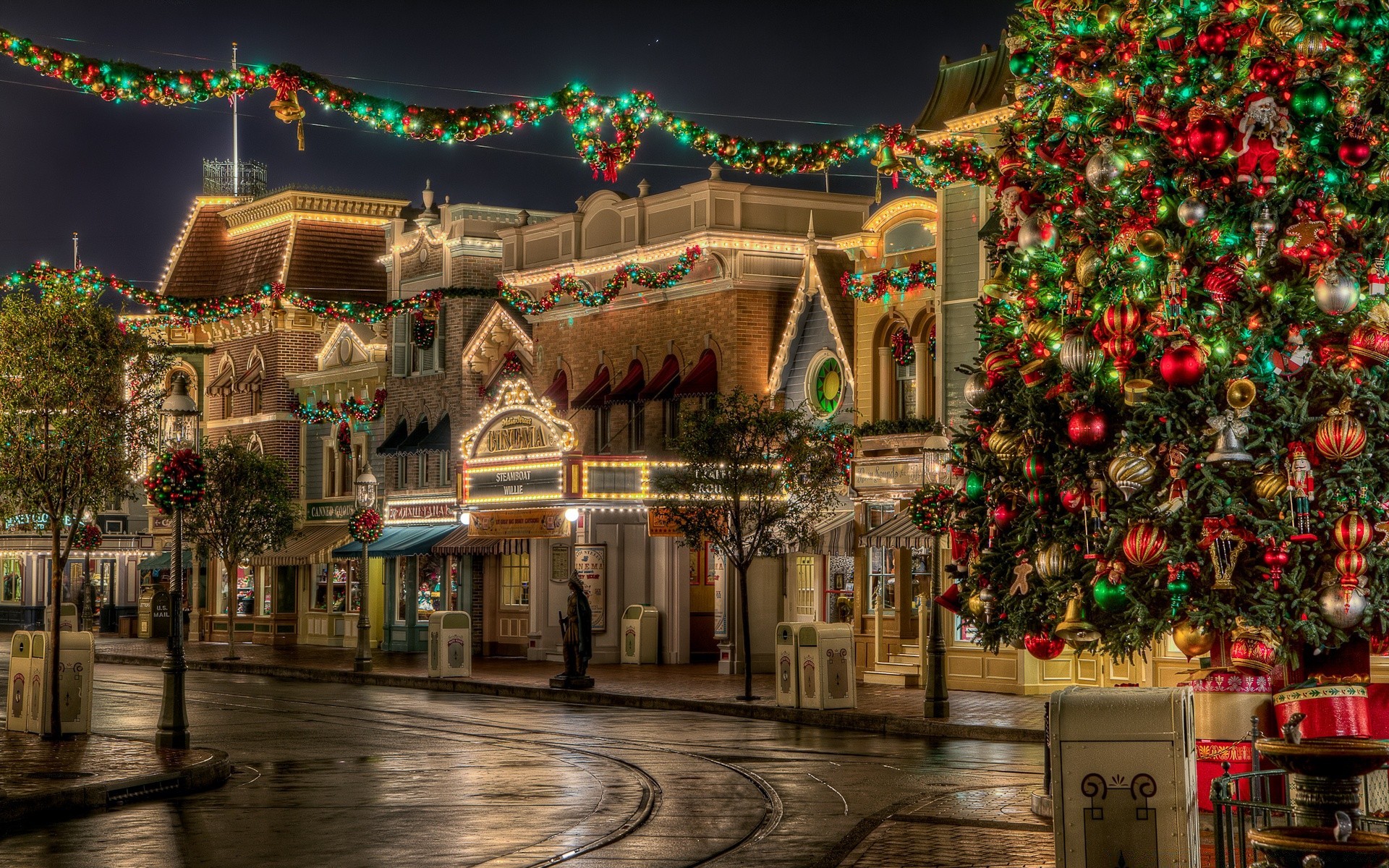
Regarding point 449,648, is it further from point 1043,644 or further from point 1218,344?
point 1218,344

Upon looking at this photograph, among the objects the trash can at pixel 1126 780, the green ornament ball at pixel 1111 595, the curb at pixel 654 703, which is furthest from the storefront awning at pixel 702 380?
the trash can at pixel 1126 780

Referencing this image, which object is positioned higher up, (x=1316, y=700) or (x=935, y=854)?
(x=1316, y=700)

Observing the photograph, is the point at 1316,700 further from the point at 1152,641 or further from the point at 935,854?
the point at 935,854

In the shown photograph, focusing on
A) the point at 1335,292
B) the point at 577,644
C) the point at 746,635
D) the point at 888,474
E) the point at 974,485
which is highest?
the point at 888,474

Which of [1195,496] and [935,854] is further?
[935,854]

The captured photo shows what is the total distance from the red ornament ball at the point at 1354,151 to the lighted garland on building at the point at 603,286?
24.8 m

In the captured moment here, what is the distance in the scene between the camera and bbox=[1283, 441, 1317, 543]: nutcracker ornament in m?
10.4

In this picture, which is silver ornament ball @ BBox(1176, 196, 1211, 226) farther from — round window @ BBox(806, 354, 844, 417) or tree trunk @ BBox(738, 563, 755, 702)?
round window @ BBox(806, 354, 844, 417)

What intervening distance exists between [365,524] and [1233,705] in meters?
29.0

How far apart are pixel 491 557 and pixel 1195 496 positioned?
32187 millimetres

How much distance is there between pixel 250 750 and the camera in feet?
66.6

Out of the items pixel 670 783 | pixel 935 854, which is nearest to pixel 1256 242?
pixel 935 854

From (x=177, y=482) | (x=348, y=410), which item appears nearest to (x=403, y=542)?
(x=348, y=410)

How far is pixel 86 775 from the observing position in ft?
53.5
